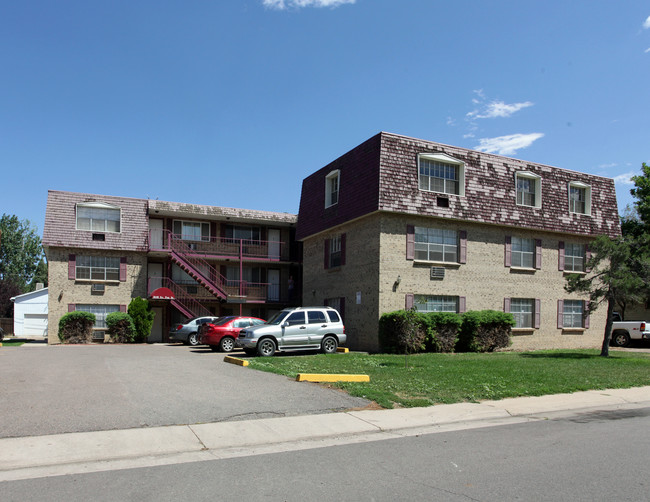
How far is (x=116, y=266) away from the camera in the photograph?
32.3 metres

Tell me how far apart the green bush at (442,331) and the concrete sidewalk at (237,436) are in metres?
10.1

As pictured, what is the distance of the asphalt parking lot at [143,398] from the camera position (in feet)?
27.9

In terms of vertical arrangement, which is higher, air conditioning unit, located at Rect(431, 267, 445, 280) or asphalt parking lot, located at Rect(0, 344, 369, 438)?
air conditioning unit, located at Rect(431, 267, 445, 280)

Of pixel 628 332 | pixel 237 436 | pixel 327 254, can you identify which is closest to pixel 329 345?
pixel 327 254

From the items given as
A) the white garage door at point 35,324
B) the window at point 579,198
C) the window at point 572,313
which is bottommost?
the white garage door at point 35,324

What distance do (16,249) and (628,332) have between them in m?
79.1

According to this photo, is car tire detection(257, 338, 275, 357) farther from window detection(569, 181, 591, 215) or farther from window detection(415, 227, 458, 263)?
window detection(569, 181, 591, 215)

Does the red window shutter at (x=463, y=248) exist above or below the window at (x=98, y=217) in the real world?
below

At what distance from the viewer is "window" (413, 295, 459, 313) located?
902 inches

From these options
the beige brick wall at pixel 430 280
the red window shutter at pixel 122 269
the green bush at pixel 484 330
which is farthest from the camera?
the red window shutter at pixel 122 269

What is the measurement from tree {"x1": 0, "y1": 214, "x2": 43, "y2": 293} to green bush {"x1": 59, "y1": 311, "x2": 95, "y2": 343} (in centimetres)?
5384

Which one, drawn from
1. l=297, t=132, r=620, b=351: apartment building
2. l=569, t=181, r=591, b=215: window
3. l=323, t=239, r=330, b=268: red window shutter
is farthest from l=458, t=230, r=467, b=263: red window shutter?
l=569, t=181, r=591, b=215: window

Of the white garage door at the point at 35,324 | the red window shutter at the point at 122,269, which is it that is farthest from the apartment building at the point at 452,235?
the white garage door at the point at 35,324

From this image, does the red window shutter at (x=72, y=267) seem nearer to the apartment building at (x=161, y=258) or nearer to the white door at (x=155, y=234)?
the apartment building at (x=161, y=258)
